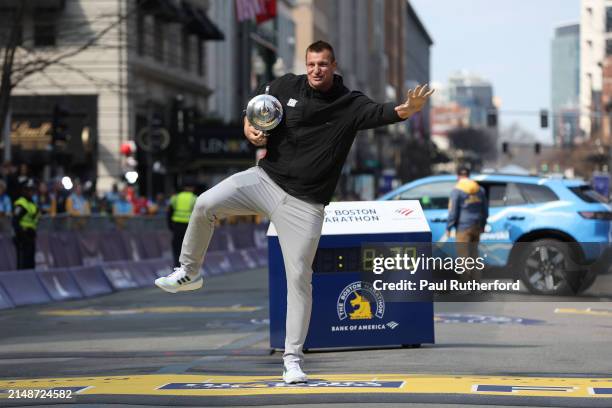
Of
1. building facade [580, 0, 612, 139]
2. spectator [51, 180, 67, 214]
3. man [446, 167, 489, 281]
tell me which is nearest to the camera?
man [446, 167, 489, 281]

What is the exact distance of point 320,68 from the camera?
845 centimetres

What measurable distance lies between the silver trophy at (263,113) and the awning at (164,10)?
40189 millimetres

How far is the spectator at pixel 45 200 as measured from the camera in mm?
33719

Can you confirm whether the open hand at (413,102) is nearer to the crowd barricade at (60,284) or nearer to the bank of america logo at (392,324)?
the bank of america logo at (392,324)

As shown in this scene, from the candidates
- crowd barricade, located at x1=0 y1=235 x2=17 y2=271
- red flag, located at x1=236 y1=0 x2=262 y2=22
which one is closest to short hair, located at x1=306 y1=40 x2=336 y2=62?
crowd barricade, located at x1=0 y1=235 x2=17 y2=271

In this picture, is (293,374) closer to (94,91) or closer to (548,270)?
(548,270)

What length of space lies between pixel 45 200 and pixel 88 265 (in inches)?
506

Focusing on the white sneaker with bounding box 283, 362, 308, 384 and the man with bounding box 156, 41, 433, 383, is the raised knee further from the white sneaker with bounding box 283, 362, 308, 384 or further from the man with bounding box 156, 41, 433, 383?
the white sneaker with bounding box 283, 362, 308, 384

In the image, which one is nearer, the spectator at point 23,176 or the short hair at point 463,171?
the short hair at point 463,171

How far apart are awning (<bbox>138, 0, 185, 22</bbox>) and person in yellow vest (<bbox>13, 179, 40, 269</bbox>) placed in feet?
85.7

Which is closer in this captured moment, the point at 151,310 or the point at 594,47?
the point at 151,310

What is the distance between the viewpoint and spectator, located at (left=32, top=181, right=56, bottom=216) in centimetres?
3372

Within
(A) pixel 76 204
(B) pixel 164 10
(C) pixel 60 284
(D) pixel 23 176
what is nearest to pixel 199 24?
(B) pixel 164 10

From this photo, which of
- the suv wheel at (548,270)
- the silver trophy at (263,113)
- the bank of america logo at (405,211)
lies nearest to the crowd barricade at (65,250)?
the suv wheel at (548,270)
